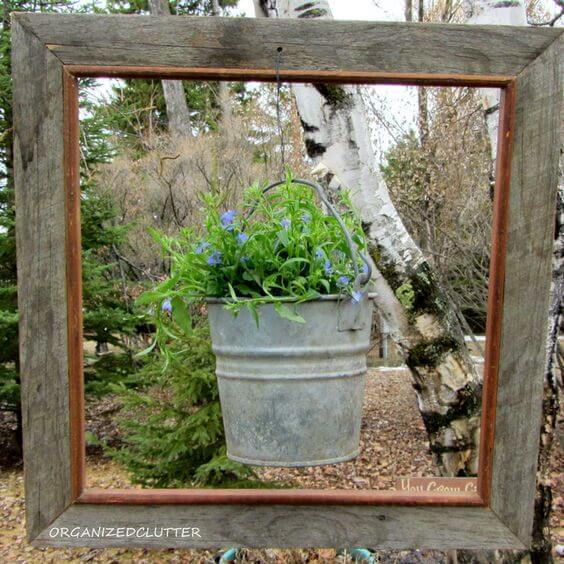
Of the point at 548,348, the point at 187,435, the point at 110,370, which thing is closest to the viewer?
the point at 548,348

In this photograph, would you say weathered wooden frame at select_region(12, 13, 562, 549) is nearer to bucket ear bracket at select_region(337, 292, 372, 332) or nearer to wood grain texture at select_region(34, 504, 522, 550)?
wood grain texture at select_region(34, 504, 522, 550)

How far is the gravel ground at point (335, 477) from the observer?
2637mm

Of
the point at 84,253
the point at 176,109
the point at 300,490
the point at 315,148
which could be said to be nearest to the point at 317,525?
the point at 300,490

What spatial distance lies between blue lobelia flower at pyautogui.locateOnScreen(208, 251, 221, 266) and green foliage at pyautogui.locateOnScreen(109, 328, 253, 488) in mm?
963

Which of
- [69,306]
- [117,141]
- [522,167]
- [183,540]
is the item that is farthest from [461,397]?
[117,141]

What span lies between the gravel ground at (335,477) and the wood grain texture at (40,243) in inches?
55.1

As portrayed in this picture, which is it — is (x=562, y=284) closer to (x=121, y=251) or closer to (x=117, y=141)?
(x=121, y=251)

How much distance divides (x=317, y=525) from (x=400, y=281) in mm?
846

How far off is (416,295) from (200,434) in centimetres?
96

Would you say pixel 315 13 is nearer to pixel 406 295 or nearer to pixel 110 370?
pixel 406 295

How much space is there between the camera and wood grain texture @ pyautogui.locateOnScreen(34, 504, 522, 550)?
1294mm

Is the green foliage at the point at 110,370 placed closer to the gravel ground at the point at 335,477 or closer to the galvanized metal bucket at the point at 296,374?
the gravel ground at the point at 335,477

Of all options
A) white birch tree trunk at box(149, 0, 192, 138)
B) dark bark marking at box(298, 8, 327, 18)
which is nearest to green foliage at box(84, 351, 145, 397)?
dark bark marking at box(298, 8, 327, 18)

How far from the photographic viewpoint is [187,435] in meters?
2.38
